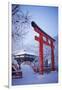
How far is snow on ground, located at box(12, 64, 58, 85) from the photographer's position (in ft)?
5.42

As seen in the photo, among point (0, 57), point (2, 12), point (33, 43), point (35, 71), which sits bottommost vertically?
point (35, 71)

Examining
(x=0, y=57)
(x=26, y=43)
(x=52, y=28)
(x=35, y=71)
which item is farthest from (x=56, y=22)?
(x=0, y=57)

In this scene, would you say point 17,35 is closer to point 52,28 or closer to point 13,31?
point 13,31

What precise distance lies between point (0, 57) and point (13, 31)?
25 cm

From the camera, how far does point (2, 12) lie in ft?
5.32

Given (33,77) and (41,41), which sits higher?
(41,41)

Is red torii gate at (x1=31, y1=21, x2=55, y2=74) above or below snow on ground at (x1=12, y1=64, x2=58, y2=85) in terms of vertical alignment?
above

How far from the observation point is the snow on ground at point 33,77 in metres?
1.65

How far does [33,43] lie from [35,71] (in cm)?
25

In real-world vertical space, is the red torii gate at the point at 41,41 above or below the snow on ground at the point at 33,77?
above

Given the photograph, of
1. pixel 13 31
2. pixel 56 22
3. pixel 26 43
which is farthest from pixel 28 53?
pixel 56 22

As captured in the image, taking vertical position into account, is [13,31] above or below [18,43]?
above

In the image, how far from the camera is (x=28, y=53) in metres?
1.66

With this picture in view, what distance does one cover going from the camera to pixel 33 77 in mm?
1670
